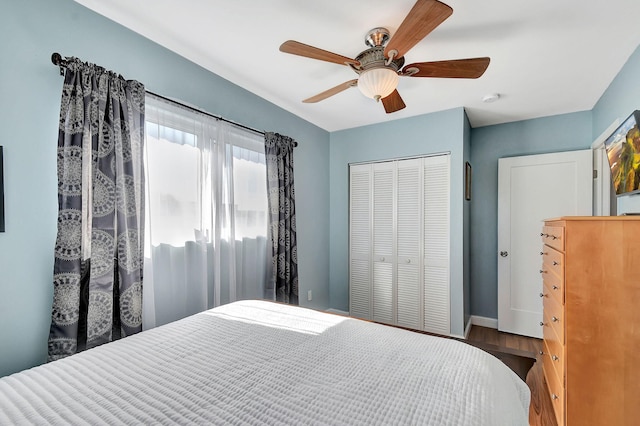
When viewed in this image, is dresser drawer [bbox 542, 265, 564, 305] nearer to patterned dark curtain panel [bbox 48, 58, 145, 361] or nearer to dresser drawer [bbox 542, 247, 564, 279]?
dresser drawer [bbox 542, 247, 564, 279]

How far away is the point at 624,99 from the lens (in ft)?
6.53

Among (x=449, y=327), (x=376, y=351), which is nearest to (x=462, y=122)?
(x=449, y=327)

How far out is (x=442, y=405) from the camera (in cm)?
84

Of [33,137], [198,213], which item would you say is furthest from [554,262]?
[33,137]

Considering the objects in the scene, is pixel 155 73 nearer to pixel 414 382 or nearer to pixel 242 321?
pixel 242 321

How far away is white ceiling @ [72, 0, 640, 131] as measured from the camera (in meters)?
1.52

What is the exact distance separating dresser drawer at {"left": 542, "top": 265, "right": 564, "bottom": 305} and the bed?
0.70 meters

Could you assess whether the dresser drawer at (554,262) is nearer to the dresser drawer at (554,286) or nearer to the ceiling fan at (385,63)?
the dresser drawer at (554,286)

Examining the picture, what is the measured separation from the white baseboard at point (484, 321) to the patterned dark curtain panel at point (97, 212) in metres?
3.64

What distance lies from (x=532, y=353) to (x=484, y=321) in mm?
732

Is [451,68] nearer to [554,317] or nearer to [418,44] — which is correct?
[418,44]

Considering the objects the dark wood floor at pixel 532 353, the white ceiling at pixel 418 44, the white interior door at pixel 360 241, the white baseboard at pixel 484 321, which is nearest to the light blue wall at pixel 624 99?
the white ceiling at pixel 418 44

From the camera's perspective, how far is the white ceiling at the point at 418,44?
1523 mm

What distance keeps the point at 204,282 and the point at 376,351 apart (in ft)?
4.67
